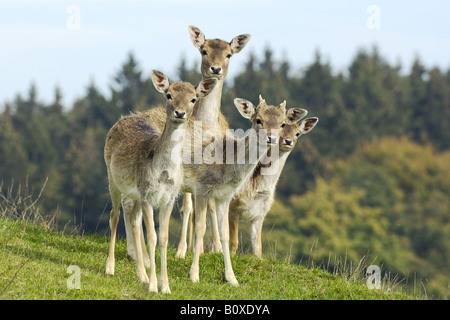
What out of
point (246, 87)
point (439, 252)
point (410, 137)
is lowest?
point (439, 252)

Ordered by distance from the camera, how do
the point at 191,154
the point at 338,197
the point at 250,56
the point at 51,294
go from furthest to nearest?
the point at 250,56 < the point at 338,197 < the point at 191,154 < the point at 51,294

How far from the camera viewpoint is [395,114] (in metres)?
69.1

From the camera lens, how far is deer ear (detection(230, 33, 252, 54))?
537 inches

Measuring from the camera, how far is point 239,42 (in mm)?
13695

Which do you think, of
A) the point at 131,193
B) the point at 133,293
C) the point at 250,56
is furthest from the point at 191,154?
the point at 250,56

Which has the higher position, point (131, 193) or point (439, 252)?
point (131, 193)

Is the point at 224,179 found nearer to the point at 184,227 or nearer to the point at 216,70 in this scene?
the point at 184,227

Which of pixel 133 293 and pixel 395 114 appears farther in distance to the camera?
pixel 395 114

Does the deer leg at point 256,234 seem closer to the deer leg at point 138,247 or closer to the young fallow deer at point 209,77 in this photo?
the young fallow deer at point 209,77

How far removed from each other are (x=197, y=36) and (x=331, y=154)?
2092 inches

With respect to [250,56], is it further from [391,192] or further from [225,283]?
[225,283]

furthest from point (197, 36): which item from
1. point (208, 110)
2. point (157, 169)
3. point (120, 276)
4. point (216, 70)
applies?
point (120, 276)

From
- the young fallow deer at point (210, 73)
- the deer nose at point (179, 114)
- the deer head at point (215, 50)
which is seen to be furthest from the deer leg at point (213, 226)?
the deer nose at point (179, 114)
